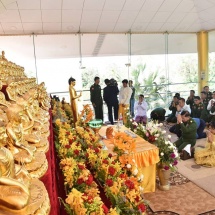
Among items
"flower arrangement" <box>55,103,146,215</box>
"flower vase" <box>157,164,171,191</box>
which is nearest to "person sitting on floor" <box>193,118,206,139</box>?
"flower vase" <box>157,164,171,191</box>

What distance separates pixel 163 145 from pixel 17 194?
9.67 ft

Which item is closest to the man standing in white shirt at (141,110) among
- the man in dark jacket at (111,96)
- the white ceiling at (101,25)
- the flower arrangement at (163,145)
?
the man in dark jacket at (111,96)

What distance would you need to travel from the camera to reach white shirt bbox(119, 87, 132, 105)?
272 inches

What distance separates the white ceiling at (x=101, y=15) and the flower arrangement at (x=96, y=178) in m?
4.20

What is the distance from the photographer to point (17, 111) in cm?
99

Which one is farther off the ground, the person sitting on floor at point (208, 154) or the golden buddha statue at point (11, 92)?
the golden buddha statue at point (11, 92)

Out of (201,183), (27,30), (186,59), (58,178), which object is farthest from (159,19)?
(58,178)

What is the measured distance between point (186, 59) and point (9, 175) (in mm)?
8649

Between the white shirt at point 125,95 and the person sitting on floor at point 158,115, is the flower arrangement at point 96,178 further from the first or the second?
the person sitting on floor at point 158,115

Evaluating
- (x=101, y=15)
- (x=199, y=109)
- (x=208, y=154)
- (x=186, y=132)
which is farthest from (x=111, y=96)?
(x=208, y=154)

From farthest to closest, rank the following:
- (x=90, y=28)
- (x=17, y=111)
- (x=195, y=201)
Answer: (x=90, y=28)
(x=195, y=201)
(x=17, y=111)

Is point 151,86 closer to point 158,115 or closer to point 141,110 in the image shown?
point 158,115

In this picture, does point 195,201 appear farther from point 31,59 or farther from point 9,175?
point 31,59

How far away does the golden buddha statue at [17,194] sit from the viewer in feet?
1.71
